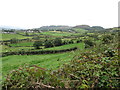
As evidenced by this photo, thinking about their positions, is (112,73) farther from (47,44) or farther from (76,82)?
(47,44)

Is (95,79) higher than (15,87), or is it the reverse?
(95,79)

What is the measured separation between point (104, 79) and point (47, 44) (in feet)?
171

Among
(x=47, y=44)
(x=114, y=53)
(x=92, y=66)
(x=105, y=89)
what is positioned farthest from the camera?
(x=47, y=44)

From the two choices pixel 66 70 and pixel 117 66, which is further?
pixel 66 70

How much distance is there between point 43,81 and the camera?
3.21 metres

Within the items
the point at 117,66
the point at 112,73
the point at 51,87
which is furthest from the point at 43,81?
the point at 117,66

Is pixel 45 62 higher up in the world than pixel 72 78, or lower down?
lower down

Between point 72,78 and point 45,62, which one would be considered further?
point 45,62

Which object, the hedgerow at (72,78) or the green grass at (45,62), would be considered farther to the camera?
the green grass at (45,62)

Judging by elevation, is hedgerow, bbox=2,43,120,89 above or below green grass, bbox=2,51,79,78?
above

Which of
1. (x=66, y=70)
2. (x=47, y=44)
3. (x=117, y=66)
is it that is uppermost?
(x=117, y=66)

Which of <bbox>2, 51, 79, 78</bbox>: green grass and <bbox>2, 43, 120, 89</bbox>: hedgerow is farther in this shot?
<bbox>2, 51, 79, 78</bbox>: green grass

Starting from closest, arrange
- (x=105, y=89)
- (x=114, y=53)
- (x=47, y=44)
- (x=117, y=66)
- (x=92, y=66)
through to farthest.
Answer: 1. (x=105, y=89)
2. (x=117, y=66)
3. (x=92, y=66)
4. (x=114, y=53)
5. (x=47, y=44)

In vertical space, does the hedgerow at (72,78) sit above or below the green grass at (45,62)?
above
